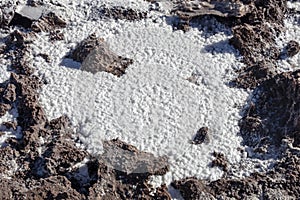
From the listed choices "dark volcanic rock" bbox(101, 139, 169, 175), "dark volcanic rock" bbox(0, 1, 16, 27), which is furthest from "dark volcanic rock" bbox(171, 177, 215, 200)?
"dark volcanic rock" bbox(0, 1, 16, 27)

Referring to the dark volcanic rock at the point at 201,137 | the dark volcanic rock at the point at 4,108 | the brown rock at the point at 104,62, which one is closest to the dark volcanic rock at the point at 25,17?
the brown rock at the point at 104,62

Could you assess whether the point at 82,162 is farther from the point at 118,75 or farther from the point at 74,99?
the point at 118,75

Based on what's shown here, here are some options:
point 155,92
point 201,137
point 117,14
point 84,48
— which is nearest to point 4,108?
point 84,48

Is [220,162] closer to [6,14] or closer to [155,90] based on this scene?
[155,90]

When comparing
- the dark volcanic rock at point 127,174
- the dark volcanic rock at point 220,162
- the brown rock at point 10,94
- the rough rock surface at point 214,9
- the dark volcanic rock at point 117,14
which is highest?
the rough rock surface at point 214,9

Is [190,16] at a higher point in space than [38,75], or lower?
higher

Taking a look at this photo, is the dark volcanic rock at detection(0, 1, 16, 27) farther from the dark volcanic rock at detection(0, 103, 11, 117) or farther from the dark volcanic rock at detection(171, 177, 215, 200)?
the dark volcanic rock at detection(171, 177, 215, 200)

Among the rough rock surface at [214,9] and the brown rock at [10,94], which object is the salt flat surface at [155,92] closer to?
the rough rock surface at [214,9]

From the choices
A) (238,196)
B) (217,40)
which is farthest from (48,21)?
(238,196)

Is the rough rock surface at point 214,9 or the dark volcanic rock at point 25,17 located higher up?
the rough rock surface at point 214,9
